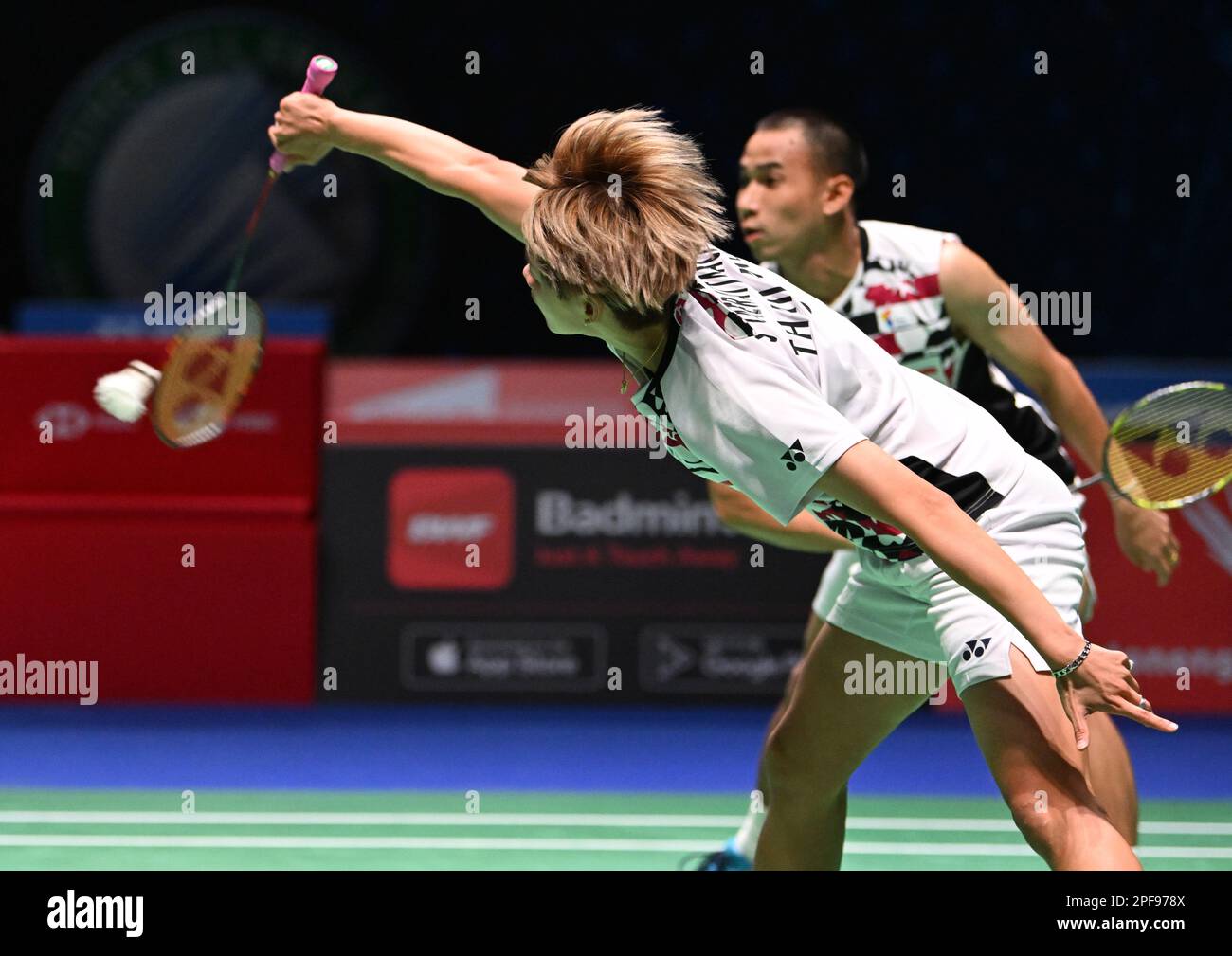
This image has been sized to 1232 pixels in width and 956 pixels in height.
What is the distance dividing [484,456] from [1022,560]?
395cm

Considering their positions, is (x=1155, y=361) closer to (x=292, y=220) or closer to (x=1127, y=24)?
(x=1127, y=24)

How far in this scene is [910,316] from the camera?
395 cm

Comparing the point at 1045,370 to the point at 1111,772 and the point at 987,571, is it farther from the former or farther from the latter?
the point at 987,571

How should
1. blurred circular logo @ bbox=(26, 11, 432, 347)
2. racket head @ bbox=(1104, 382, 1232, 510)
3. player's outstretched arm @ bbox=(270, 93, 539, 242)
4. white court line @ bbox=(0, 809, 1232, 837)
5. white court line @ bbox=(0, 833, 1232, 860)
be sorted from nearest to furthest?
1. player's outstretched arm @ bbox=(270, 93, 539, 242)
2. racket head @ bbox=(1104, 382, 1232, 510)
3. white court line @ bbox=(0, 833, 1232, 860)
4. white court line @ bbox=(0, 809, 1232, 837)
5. blurred circular logo @ bbox=(26, 11, 432, 347)

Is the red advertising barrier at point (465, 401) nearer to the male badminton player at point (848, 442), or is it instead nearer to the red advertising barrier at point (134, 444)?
the red advertising barrier at point (134, 444)

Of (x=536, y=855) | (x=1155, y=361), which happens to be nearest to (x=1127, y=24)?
(x=1155, y=361)

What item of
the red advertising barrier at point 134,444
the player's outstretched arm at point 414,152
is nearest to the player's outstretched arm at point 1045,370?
the player's outstretched arm at point 414,152

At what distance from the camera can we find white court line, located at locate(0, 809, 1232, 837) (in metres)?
5.10

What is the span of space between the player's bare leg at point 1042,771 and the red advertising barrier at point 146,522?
13.8ft

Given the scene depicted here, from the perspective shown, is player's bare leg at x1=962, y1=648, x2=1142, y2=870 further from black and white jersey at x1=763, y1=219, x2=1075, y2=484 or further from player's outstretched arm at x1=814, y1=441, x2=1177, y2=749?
black and white jersey at x1=763, y1=219, x2=1075, y2=484

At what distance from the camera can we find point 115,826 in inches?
197

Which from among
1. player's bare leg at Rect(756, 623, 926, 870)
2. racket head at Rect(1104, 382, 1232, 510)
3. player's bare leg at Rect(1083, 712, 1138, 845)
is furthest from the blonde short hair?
player's bare leg at Rect(1083, 712, 1138, 845)
